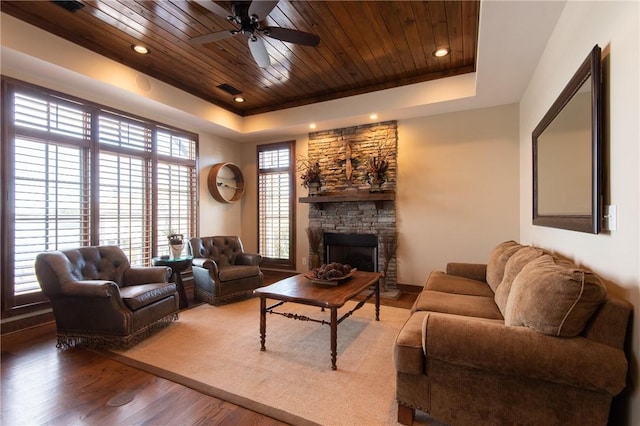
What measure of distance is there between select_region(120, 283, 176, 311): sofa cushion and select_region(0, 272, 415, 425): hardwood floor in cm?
50

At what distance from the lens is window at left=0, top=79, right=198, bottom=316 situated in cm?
307

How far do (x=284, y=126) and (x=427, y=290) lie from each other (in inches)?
144

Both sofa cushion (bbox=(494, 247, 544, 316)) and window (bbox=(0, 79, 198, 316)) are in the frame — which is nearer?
sofa cushion (bbox=(494, 247, 544, 316))

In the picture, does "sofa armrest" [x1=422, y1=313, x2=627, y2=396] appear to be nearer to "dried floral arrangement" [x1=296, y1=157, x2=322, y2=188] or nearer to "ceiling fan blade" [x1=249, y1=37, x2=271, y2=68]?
"ceiling fan blade" [x1=249, y1=37, x2=271, y2=68]

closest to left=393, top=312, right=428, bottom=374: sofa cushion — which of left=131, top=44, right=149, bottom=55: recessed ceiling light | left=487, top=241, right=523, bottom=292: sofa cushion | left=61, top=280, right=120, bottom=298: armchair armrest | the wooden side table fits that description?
left=487, top=241, right=523, bottom=292: sofa cushion

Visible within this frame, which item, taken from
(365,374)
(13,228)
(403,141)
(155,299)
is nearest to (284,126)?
(403,141)

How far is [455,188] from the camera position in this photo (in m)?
4.40

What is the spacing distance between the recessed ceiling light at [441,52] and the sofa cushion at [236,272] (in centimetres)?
374

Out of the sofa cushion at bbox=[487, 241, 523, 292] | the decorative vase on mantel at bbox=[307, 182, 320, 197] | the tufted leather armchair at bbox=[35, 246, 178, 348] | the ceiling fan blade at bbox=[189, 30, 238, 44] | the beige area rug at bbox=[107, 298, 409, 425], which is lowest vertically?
the beige area rug at bbox=[107, 298, 409, 425]

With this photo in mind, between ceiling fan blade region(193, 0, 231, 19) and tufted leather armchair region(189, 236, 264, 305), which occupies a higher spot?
ceiling fan blade region(193, 0, 231, 19)

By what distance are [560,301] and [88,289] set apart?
11.5 ft

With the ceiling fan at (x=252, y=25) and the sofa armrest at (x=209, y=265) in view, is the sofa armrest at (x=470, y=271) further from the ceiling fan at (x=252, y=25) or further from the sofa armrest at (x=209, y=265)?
the sofa armrest at (x=209, y=265)

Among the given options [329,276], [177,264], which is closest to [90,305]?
[177,264]

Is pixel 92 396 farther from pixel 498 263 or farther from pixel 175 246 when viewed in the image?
pixel 498 263
